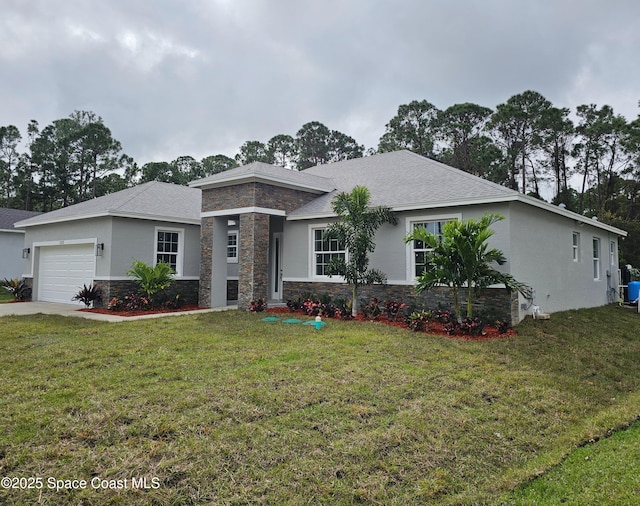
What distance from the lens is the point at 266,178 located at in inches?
495

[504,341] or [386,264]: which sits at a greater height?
[386,264]

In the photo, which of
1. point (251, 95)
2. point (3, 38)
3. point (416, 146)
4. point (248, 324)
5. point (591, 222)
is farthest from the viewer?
point (416, 146)

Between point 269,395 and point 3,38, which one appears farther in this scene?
point 3,38

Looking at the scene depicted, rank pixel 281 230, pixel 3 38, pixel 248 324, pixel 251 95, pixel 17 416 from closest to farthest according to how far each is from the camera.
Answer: pixel 17 416
pixel 248 324
pixel 3 38
pixel 281 230
pixel 251 95

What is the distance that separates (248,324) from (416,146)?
26.5 m

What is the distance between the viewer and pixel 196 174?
133 feet

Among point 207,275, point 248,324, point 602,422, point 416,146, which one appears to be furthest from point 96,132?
point 602,422

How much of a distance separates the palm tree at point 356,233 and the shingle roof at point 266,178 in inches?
107

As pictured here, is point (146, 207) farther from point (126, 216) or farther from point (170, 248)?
point (170, 248)

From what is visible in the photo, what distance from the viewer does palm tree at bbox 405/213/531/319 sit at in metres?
8.62

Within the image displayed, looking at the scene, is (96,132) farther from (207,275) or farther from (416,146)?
(207,275)

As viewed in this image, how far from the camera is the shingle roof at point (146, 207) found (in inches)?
540

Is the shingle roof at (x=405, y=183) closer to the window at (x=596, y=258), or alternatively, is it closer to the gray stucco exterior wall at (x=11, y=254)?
the window at (x=596, y=258)

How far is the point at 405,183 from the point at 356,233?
2862 millimetres
